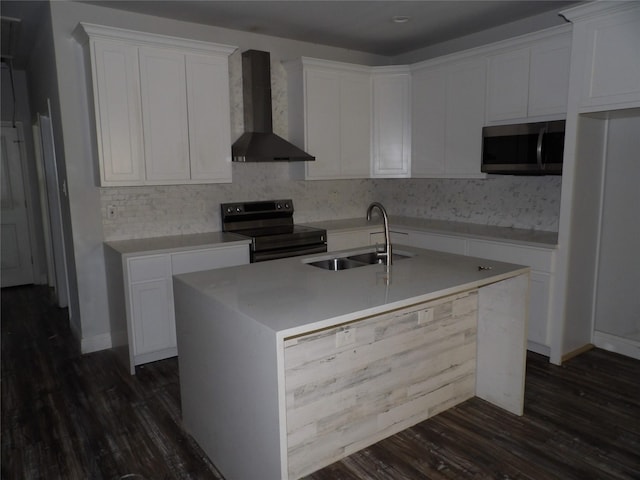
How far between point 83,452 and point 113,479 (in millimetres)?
343

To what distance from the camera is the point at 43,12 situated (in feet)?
11.6

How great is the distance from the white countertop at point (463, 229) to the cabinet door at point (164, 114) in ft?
4.98

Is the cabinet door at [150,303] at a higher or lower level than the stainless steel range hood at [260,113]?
lower

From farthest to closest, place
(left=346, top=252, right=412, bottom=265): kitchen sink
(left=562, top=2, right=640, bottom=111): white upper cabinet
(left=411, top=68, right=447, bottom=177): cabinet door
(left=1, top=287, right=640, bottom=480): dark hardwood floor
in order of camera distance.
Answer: (left=411, top=68, right=447, bottom=177): cabinet door
(left=346, top=252, right=412, bottom=265): kitchen sink
(left=562, top=2, right=640, bottom=111): white upper cabinet
(left=1, top=287, right=640, bottom=480): dark hardwood floor

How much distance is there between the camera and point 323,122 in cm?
449

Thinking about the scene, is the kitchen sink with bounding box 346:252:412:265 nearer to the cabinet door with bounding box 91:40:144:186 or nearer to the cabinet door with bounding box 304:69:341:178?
the cabinet door with bounding box 304:69:341:178

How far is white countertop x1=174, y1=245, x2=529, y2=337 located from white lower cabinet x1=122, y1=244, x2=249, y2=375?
3.28ft

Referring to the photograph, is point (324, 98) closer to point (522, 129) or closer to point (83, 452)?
point (522, 129)

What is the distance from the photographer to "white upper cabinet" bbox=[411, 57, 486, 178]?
13.3 ft

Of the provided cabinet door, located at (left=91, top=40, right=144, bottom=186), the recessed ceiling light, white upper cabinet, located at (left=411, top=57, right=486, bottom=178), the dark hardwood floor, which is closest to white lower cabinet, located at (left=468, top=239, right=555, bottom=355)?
the dark hardwood floor

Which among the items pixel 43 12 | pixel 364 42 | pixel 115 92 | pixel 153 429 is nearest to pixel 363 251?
pixel 153 429

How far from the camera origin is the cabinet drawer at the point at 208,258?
11.4ft

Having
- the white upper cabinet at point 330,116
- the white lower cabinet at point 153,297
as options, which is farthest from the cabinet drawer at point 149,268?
the white upper cabinet at point 330,116

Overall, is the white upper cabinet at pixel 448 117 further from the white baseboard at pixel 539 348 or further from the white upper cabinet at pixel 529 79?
the white baseboard at pixel 539 348
